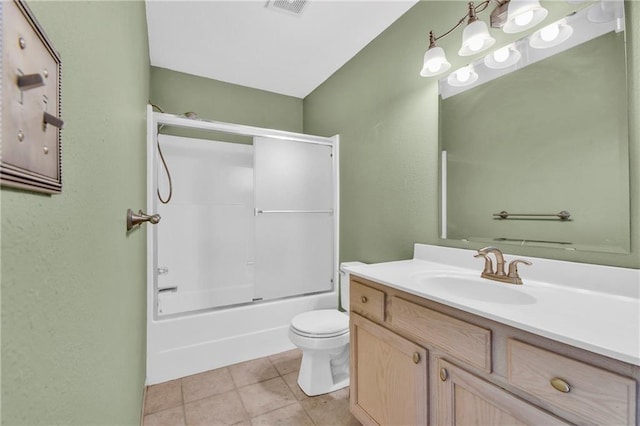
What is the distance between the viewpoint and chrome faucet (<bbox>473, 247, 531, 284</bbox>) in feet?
4.10

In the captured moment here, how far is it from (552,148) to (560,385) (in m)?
0.95

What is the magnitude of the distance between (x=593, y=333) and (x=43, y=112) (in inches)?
45.9

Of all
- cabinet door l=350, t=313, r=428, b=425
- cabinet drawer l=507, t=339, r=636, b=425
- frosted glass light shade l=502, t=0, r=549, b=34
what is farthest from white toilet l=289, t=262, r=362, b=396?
Answer: frosted glass light shade l=502, t=0, r=549, b=34

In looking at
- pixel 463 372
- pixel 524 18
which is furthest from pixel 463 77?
pixel 463 372

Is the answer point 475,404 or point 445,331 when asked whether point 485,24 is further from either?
point 475,404

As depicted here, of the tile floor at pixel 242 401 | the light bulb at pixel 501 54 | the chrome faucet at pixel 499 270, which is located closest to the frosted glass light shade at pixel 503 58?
the light bulb at pixel 501 54

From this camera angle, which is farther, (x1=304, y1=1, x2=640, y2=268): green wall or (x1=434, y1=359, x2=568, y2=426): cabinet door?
(x1=304, y1=1, x2=640, y2=268): green wall

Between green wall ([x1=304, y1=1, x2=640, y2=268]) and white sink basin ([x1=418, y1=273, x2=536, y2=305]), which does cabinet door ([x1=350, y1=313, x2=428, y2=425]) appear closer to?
white sink basin ([x1=418, y1=273, x2=536, y2=305])

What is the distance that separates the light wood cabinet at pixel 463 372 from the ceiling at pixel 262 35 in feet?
5.68

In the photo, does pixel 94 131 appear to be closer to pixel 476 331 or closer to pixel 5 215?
pixel 5 215

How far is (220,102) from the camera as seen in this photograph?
9.52 feet

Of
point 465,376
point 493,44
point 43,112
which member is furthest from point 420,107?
point 43,112

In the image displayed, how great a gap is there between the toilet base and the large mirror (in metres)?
1.12

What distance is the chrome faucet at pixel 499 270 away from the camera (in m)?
1.25
